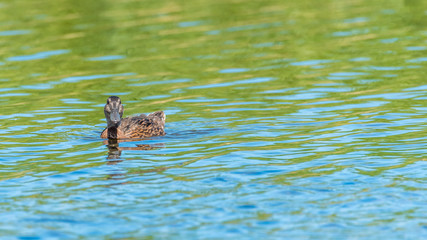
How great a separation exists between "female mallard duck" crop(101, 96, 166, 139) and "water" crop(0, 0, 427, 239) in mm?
300

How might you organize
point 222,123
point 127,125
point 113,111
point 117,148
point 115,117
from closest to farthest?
point 117,148
point 115,117
point 113,111
point 127,125
point 222,123

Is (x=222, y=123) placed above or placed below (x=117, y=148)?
above

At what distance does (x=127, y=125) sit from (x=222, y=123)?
5.93 ft

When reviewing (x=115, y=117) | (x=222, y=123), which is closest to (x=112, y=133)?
(x=115, y=117)

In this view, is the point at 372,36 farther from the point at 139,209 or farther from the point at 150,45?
the point at 139,209

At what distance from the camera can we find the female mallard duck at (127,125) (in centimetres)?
1430

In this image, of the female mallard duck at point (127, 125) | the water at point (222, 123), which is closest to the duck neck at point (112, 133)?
the female mallard duck at point (127, 125)

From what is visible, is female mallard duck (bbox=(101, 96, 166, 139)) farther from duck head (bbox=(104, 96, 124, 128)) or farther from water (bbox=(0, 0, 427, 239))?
water (bbox=(0, 0, 427, 239))

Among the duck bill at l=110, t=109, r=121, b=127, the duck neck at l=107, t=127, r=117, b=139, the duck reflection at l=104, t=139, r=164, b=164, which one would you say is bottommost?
the duck reflection at l=104, t=139, r=164, b=164

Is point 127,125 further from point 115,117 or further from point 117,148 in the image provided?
point 117,148

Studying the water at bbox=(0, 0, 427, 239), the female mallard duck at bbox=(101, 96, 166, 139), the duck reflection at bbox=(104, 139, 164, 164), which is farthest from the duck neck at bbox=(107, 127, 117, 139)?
the water at bbox=(0, 0, 427, 239)

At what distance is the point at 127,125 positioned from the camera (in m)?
14.8

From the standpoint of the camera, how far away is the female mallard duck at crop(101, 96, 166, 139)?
563 inches

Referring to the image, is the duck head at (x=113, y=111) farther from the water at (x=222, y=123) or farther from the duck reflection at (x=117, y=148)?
the water at (x=222, y=123)
